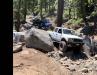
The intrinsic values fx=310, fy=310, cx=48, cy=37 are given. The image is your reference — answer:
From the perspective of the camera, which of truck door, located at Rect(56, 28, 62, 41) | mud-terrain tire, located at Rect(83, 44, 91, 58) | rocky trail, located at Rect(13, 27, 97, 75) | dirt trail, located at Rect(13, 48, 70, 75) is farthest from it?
mud-terrain tire, located at Rect(83, 44, 91, 58)

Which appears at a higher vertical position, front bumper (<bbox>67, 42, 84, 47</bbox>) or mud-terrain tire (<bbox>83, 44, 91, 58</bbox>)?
front bumper (<bbox>67, 42, 84, 47</bbox>)

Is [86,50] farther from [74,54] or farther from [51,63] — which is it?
[51,63]

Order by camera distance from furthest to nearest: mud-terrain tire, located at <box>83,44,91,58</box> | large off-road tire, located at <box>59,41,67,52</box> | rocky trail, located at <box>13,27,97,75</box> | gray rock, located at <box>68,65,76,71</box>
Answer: mud-terrain tire, located at <box>83,44,91,58</box>, large off-road tire, located at <box>59,41,67,52</box>, gray rock, located at <box>68,65,76,71</box>, rocky trail, located at <box>13,27,97,75</box>

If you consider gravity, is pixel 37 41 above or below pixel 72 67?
above

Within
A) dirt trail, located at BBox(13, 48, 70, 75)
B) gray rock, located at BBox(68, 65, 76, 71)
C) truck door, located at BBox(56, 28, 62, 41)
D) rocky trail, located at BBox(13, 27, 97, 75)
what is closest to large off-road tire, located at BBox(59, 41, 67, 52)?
rocky trail, located at BBox(13, 27, 97, 75)

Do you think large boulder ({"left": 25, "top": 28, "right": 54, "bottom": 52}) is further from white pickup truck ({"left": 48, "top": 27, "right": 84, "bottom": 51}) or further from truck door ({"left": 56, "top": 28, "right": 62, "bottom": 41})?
truck door ({"left": 56, "top": 28, "right": 62, "bottom": 41})

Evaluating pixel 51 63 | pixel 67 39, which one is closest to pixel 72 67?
pixel 51 63

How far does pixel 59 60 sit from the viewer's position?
884 inches

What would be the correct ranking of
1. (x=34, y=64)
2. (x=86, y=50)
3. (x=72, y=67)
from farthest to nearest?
1. (x=86, y=50)
2. (x=72, y=67)
3. (x=34, y=64)

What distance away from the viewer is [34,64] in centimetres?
1964

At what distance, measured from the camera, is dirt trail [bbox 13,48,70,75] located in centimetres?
1783

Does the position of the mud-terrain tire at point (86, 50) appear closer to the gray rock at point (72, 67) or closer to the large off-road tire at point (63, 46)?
the large off-road tire at point (63, 46)
